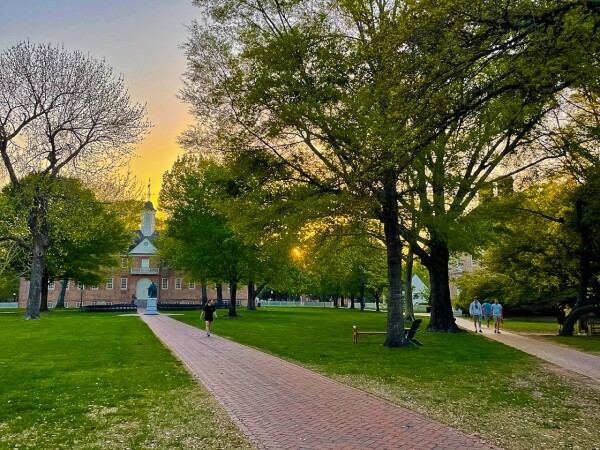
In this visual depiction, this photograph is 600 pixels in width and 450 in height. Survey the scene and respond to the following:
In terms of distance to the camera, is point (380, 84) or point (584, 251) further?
point (584, 251)

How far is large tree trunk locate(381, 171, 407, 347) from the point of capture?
53.6 ft

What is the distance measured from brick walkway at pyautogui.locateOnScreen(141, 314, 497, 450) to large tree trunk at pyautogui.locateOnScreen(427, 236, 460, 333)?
13.6m

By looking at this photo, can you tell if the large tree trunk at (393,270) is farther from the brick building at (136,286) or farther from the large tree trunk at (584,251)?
the brick building at (136,286)

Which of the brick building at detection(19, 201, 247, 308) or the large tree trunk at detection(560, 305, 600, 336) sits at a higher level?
the brick building at detection(19, 201, 247, 308)

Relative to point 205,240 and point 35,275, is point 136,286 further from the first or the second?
point 35,275

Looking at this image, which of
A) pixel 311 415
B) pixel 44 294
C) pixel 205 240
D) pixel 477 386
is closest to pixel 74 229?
pixel 205 240

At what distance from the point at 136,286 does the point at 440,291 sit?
58.8 m

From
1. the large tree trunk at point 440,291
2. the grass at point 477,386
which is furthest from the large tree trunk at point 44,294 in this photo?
the large tree trunk at point 440,291

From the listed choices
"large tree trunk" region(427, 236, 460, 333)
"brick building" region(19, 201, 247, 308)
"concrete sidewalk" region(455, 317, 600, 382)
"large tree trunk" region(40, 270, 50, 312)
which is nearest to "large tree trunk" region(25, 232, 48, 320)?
"large tree trunk" region(40, 270, 50, 312)

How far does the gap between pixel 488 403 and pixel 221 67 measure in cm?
1440

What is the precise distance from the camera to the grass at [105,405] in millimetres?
5930

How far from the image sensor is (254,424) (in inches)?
261

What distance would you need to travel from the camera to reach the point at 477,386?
31.9ft

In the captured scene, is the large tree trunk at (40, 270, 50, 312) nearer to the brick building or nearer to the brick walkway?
the brick building
